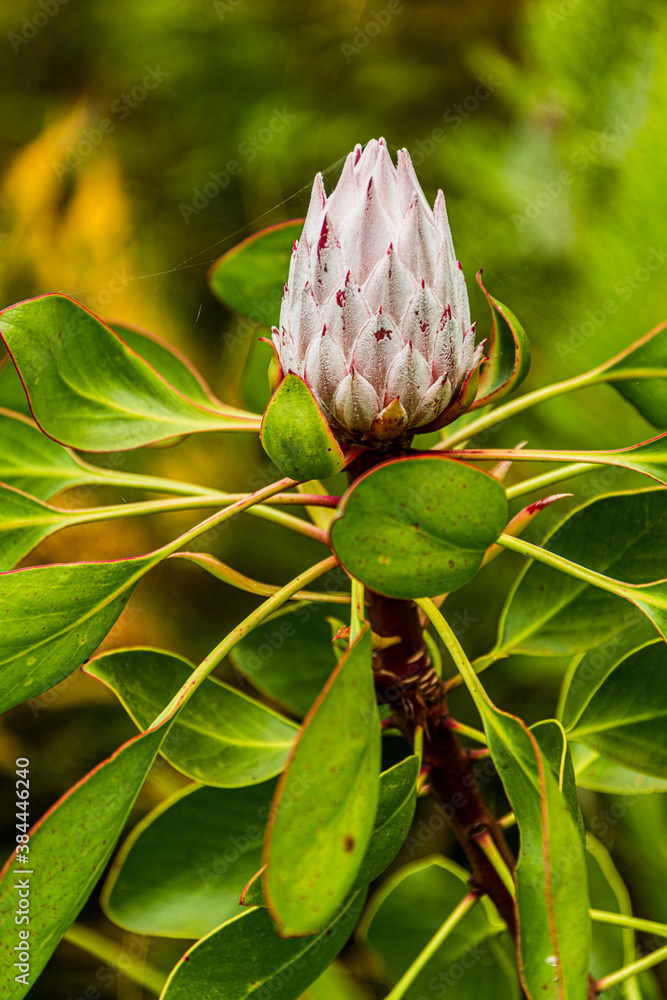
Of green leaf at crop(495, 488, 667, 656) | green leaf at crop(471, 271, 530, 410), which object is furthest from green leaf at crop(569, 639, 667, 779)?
green leaf at crop(471, 271, 530, 410)

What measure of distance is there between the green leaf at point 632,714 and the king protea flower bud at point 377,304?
0.84 ft

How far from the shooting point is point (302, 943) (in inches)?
20.2

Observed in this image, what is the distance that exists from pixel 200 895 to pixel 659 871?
1.84 ft

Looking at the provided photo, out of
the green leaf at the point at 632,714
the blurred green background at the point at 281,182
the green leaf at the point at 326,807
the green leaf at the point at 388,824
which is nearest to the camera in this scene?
the green leaf at the point at 326,807

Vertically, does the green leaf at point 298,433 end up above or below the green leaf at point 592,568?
above

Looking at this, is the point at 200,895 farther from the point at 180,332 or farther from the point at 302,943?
the point at 180,332

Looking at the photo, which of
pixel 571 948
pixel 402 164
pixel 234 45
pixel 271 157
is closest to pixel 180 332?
pixel 271 157

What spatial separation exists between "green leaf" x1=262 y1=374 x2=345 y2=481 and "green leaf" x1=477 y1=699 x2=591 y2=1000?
0.62ft

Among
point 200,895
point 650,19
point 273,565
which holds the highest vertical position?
point 650,19

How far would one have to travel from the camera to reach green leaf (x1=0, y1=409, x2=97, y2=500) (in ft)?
2.20

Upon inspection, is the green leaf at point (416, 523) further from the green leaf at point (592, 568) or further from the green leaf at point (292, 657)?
the green leaf at point (292, 657)

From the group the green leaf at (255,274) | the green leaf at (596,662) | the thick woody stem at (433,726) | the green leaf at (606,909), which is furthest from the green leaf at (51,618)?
the green leaf at (606,909)

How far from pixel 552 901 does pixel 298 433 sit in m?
0.25

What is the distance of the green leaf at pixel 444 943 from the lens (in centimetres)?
82
